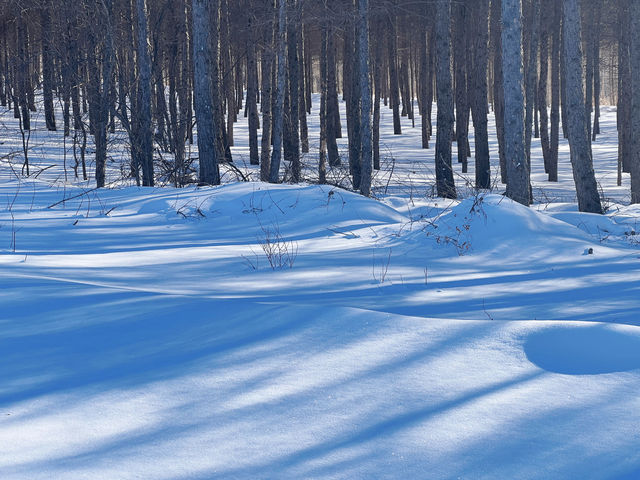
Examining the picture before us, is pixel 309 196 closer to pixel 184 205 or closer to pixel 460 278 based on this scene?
pixel 184 205

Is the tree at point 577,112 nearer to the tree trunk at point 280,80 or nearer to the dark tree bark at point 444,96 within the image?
the dark tree bark at point 444,96

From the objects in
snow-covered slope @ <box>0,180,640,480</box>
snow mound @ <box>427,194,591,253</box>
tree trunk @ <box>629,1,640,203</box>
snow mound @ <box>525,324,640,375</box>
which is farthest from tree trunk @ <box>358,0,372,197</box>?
snow mound @ <box>525,324,640,375</box>

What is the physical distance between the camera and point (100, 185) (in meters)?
13.6

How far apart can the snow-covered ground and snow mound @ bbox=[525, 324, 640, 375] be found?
0.04 feet

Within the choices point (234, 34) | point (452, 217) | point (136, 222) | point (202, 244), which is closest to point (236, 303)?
point (202, 244)

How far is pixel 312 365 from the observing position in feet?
9.61

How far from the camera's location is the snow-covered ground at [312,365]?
2152mm

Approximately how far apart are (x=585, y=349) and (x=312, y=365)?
129 cm

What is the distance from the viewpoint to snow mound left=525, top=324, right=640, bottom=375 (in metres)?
2.94

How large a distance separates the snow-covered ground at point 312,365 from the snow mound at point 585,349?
0.01 m

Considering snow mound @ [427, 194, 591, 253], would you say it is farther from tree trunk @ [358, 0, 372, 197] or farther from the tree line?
tree trunk @ [358, 0, 372, 197]

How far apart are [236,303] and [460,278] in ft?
7.31

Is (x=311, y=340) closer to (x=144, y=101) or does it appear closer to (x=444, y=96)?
(x=144, y=101)

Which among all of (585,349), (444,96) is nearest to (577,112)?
(444,96)
